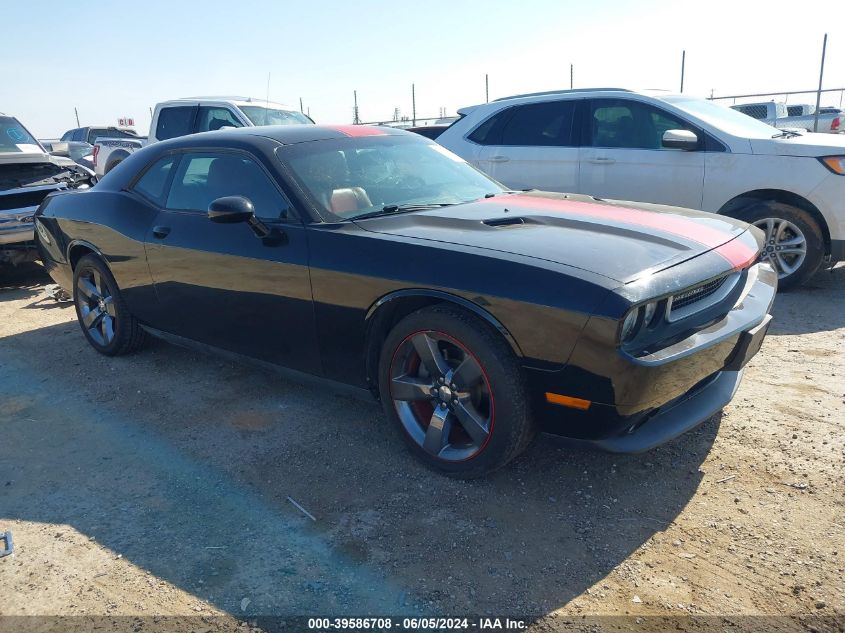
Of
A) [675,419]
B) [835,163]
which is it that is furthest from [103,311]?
[835,163]

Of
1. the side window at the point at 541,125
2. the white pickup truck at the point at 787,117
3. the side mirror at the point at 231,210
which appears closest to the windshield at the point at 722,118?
the side window at the point at 541,125

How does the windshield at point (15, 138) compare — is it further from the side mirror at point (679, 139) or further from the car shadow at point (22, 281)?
the side mirror at point (679, 139)

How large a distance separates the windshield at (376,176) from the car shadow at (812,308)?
256cm

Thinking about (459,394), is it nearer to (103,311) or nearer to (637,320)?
Result: (637,320)

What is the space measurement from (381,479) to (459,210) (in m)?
1.43

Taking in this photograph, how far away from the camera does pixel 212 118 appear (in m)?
9.41

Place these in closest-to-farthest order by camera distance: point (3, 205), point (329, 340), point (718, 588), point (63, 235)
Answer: point (718, 588) → point (329, 340) → point (63, 235) → point (3, 205)

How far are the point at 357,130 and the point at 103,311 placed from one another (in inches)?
93.8

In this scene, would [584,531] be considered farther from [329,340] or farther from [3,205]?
[3,205]

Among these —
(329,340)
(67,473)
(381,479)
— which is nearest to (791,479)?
(381,479)

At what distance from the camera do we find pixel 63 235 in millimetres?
5027

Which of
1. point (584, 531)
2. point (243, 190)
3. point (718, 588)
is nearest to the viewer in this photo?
point (718, 588)

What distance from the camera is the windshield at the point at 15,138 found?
316 inches

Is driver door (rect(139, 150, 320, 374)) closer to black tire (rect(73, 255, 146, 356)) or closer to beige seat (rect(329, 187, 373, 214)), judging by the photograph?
beige seat (rect(329, 187, 373, 214))
